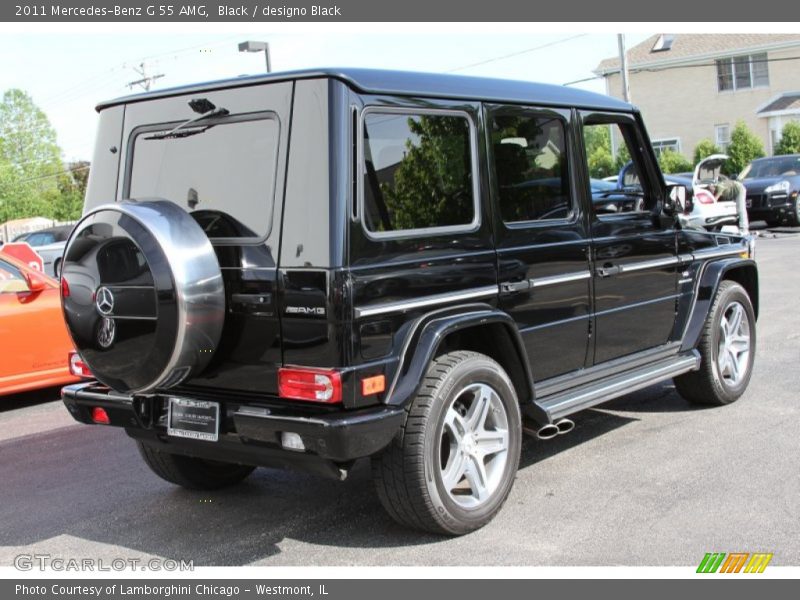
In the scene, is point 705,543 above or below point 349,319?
below

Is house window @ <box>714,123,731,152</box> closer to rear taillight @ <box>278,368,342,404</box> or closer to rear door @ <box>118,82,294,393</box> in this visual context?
rear door @ <box>118,82,294,393</box>

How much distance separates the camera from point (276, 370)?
405cm

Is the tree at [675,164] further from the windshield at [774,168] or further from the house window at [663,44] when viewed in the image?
the windshield at [774,168]

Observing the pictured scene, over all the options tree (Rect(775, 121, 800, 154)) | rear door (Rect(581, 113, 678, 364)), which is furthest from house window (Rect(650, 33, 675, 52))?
rear door (Rect(581, 113, 678, 364))

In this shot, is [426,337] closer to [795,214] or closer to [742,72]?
[795,214]

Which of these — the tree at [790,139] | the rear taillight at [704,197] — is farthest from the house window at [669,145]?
the rear taillight at [704,197]

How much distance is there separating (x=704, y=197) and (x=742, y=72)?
21070 millimetres

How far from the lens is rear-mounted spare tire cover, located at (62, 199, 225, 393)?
3.90 metres

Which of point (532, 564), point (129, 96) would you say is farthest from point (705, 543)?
point (129, 96)

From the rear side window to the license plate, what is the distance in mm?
787

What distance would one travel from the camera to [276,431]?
390cm

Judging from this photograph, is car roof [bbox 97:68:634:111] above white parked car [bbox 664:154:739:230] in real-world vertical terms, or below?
above

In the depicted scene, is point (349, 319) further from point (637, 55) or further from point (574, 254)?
point (637, 55)

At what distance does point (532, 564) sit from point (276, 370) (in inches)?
55.2
